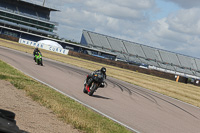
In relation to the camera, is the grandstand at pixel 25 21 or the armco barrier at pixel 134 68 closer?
the armco barrier at pixel 134 68

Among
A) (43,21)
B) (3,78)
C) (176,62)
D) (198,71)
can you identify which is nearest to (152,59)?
(176,62)

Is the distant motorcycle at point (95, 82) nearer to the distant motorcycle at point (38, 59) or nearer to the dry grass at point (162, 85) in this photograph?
the dry grass at point (162, 85)

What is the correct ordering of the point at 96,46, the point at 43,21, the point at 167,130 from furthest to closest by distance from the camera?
the point at 43,21, the point at 96,46, the point at 167,130

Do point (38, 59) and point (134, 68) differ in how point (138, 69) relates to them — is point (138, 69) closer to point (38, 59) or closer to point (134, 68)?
point (134, 68)

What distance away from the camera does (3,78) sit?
1146cm

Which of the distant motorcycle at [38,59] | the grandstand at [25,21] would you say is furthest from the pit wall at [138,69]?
the grandstand at [25,21]

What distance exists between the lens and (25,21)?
87688mm

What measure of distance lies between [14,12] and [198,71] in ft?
180

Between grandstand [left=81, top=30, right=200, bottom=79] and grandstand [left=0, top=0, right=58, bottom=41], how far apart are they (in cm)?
1201

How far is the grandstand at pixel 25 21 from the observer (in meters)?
83.4

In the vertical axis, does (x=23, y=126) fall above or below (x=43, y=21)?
below

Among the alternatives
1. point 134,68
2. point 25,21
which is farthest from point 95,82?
point 25,21

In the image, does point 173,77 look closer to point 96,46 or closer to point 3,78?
point 3,78

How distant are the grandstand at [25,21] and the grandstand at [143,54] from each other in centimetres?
1201
